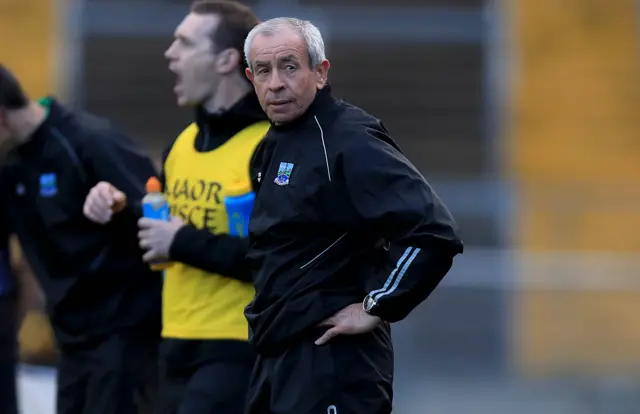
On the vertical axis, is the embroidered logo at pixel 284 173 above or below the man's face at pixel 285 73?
below

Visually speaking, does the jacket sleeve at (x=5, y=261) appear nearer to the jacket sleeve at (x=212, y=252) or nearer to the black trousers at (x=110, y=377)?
the black trousers at (x=110, y=377)

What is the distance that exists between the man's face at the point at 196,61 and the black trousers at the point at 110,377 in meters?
1.23

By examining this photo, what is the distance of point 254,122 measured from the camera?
5340 mm

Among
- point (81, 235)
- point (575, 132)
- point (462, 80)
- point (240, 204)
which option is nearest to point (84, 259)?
point (81, 235)

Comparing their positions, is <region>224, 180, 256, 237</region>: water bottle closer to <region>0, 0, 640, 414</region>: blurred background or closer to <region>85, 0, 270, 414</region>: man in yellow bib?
<region>85, 0, 270, 414</region>: man in yellow bib

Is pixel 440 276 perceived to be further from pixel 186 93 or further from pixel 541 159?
pixel 541 159

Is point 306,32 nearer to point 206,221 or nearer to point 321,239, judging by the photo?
point 321,239

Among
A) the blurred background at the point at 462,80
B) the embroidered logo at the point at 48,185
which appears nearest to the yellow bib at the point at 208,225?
the embroidered logo at the point at 48,185

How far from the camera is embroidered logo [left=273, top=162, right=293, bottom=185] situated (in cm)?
420

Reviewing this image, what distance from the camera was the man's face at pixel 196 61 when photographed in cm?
539

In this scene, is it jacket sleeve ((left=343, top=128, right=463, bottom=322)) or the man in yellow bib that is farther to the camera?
the man in yellow bib

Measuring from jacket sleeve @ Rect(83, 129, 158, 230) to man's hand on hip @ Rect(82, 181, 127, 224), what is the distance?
0.92 feet

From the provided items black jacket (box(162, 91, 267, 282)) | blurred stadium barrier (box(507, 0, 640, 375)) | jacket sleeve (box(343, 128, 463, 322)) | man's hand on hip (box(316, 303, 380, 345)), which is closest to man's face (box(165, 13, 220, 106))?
black jacket (box(162, 91, 267, 282))

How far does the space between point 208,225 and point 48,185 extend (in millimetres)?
1069
